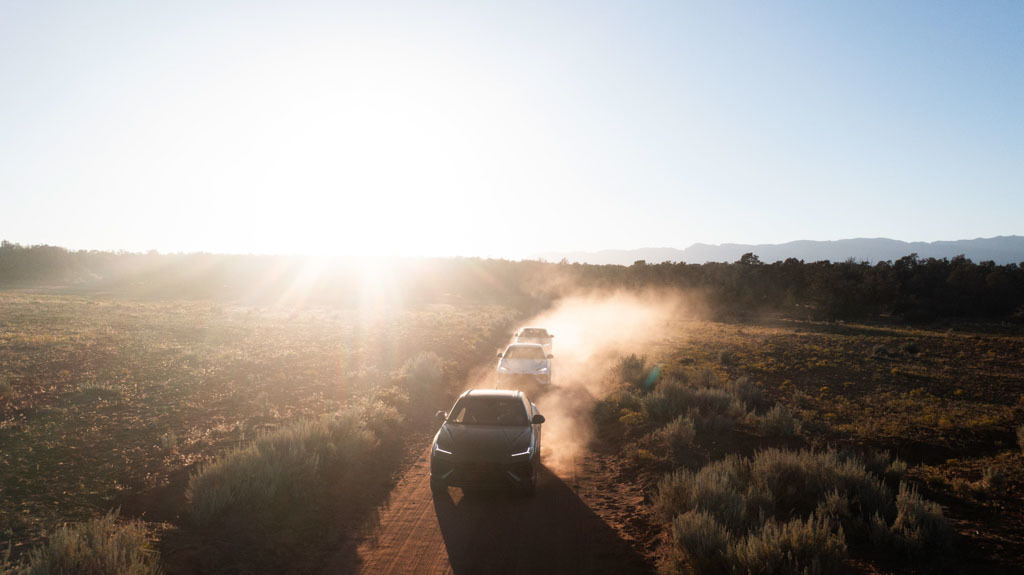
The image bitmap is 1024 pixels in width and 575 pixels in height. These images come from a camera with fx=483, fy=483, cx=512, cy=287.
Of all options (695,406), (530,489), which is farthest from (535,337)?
(530,489)

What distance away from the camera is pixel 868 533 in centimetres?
598

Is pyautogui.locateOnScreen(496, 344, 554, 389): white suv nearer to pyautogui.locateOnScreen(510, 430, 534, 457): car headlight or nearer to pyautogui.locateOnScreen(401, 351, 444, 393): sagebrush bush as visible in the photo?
pyautogui.locateOnScreen(401, 351, 444, 393): sagebrush bush

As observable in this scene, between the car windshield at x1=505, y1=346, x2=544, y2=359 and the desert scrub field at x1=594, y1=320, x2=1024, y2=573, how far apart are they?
10.9 feet

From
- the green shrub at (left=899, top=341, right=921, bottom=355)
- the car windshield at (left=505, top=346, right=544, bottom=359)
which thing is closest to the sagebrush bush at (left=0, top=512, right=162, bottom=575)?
the car windshield at (left=505, top=346, right=544, bottom=359)

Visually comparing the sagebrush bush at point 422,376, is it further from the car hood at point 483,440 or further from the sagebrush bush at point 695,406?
the car hood at point 483,440

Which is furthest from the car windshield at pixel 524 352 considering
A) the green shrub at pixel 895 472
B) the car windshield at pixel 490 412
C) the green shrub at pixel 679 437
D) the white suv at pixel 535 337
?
the green shrub at pixel 895 472

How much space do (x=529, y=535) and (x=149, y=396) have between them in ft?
38.9

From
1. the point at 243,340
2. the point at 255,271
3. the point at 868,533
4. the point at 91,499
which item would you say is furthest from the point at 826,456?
the point at 255,271

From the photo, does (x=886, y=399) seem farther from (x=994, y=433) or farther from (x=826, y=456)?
(x=826, y=456)

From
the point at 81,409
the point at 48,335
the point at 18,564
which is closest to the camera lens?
the point at 18,564

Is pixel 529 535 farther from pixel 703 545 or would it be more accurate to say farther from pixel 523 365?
pixel 523 365

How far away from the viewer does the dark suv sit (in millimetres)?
7566

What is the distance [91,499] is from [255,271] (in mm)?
94104

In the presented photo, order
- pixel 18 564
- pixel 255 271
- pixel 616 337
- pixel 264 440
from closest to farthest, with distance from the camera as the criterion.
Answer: pixel 18 564 → pixel 264 440 → pixel 616 337 → pixel 255 271
